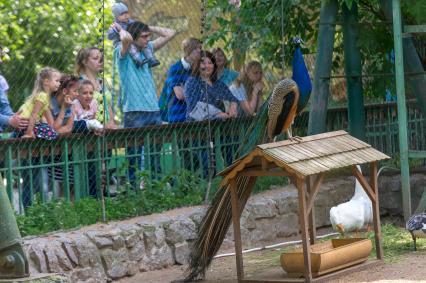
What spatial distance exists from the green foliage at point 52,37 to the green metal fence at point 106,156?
56 centimetres

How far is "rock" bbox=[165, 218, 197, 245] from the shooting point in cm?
909

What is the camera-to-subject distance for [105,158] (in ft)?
29.9

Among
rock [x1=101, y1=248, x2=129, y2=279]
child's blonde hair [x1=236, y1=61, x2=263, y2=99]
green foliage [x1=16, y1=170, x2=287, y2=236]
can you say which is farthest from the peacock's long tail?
child's blonde hair [x1=236, y1=61, x2=263, y2=99]

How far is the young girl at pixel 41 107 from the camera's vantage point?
841 centimetres

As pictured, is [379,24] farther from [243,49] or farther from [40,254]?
[40,254]

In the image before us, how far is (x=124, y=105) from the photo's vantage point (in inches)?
370

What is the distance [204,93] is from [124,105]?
3.47ft

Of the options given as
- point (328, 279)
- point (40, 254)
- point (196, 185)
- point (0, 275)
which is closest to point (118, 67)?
point (196, 185)

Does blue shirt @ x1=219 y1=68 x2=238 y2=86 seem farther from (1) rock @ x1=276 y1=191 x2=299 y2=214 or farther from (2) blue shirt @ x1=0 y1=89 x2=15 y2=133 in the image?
(2) blue shirt @ x1=0 y1=89 x2=15 y2=133

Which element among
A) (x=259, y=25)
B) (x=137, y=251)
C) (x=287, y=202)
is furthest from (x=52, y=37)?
(x=287, y=202)

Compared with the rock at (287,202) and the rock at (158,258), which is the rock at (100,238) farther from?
the rock at (287,202)

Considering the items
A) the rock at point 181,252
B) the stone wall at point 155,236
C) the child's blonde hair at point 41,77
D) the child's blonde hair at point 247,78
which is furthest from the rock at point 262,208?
the child's blonde hair at point 41,77

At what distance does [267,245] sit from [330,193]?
51.7 inches

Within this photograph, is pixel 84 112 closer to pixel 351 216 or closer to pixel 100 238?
pixel 100 238
